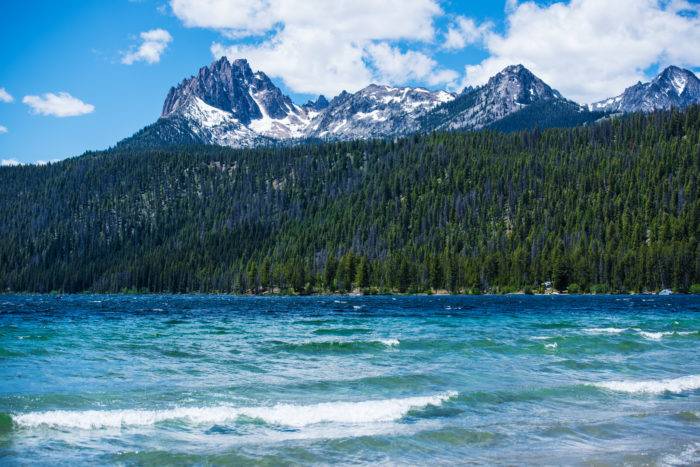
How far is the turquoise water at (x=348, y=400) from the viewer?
17.7 metres

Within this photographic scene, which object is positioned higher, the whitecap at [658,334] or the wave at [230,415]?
the whitecap at [658,334]

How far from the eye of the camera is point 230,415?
21609mm

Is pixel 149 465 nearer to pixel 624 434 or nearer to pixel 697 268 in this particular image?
pixel 624 434

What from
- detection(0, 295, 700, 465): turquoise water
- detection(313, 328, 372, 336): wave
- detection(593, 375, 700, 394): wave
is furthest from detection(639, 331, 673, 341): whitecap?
detection(313, 328, 372, 336): wave

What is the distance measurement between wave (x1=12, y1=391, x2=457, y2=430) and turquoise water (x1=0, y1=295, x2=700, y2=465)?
0.07 m

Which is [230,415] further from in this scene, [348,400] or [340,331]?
[340,331]

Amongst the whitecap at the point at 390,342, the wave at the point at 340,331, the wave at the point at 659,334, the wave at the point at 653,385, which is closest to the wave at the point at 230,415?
the wave at the point at 653,385

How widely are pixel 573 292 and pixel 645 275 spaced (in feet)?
56.0

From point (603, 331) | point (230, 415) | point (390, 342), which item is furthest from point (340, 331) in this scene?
point (230, 415)

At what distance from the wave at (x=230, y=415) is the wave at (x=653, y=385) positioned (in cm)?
973

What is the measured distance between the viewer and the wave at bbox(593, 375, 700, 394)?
89.2 ft

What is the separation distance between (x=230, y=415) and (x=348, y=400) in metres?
4.68

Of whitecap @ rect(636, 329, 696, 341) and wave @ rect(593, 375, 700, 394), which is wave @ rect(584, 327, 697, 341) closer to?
whitecap @ rect(636, 329, 696, 341)

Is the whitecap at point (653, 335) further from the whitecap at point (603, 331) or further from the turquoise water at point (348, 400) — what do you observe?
the whitecap at point (603, 331)
